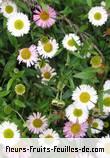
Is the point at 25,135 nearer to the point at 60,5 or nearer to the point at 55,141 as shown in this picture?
the point at 55,141

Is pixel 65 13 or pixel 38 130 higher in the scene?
pixel 65 13

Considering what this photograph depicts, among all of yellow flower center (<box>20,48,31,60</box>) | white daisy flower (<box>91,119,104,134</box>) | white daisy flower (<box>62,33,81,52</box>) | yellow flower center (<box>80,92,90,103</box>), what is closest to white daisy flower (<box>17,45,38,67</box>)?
yellow flower center (<box>20,48,31,60</box>)

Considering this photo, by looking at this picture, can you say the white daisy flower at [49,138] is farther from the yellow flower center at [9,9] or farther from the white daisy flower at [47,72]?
the yellow flower center at [9,9]

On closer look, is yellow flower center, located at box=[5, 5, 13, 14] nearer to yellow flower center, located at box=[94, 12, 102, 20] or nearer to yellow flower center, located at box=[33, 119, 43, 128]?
yellow flower center, located at box=[94, 12, 102, 20]

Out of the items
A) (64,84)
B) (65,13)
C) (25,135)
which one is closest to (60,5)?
(65,13)

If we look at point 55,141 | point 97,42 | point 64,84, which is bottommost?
point 55,141

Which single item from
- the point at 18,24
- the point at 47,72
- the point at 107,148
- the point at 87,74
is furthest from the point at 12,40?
the point at 107,148

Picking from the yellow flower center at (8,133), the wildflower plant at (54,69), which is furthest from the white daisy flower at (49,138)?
the yellow flower center at (8,133)

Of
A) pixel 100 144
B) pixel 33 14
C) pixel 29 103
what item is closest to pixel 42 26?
pixel 33 14
